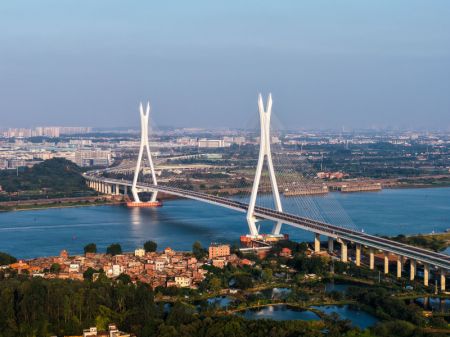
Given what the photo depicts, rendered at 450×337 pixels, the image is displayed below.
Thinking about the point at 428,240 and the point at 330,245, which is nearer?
the point at 330,245

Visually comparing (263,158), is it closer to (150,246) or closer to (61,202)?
(150,246)

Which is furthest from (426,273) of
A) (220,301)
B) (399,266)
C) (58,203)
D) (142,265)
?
(58,203)

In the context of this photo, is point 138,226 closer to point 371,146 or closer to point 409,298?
point 409,298

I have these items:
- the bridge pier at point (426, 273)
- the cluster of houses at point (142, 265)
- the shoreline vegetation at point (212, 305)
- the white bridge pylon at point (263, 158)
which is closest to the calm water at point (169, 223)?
the white bridge pylon at point (263, 158)

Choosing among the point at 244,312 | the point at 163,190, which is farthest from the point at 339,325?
the point at 163,190

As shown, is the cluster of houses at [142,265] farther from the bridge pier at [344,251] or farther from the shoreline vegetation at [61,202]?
the shoreline vegetation at [61,202]

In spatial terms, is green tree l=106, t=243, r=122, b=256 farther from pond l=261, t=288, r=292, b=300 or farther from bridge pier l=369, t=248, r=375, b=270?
bridge pier l=369, t=248, r=375, b=270

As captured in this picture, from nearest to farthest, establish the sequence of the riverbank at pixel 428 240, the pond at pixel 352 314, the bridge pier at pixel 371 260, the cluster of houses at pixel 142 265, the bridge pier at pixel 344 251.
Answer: the pond at pixel 352 314, the cluster of houses at pixel 142 265, the bridge pier at pixel 371 260, the bridge pier at pixel 344 251, the riverbank at pixel 428 240
